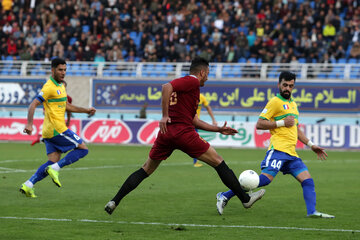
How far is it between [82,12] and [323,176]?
71.7 feet

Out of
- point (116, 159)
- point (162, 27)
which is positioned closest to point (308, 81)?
point (162, 27)

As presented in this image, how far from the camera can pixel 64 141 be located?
37.4ft

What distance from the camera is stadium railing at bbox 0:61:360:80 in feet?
95.6

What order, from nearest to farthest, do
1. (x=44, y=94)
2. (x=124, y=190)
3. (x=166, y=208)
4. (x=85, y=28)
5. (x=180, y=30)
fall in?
(x=124, y=190) < (x=166, y=208) < (x=44, y=94) < (x=180, y=30) < (x=85, y=28)

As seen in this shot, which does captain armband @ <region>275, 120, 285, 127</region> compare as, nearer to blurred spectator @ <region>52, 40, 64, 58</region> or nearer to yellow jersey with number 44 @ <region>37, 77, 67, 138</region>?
yellow jersey with number 44 @ <region>37, 77, 67, 138</region>

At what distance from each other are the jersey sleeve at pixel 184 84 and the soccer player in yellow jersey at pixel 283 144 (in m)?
1.22

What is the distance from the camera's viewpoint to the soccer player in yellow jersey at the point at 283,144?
30.0ft

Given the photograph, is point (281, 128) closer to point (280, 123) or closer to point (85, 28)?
point (280, 123)

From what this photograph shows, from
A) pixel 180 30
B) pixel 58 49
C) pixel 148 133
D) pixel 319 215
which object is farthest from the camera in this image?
pixel 58 49

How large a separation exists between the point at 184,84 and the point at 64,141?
145 inches

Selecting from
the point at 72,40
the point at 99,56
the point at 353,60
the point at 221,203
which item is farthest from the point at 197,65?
the point at 72,40

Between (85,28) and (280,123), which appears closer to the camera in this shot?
(280,123)

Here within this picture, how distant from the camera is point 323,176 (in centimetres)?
1571

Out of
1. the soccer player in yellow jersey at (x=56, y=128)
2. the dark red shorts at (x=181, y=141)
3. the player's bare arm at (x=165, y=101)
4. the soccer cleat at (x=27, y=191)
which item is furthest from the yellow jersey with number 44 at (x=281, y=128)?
the soccer cleat at (x=27, y=191)
